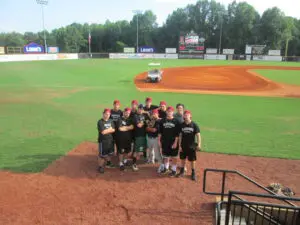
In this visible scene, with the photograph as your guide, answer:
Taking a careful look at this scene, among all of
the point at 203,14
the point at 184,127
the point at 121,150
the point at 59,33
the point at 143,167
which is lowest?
the point at 143,167

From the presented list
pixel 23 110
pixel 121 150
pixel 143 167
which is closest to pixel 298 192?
pixel 143 167

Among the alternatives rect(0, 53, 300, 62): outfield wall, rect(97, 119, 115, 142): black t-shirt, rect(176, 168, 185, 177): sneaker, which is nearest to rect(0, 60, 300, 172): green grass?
rect(97, 119, 115, 142): black t-shirt

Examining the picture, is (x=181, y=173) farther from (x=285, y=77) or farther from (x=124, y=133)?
(x=285, y=77)

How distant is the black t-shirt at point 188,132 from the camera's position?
710 centimetres

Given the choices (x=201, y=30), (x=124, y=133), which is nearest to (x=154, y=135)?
(x=124, y=133)

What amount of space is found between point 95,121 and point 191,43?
177 feet

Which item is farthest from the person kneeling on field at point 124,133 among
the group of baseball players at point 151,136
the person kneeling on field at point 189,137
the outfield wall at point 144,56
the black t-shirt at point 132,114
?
the outfield wall at point 144,56

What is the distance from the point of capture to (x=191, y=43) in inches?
2456

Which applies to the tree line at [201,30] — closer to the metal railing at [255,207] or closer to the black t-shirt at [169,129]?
the black t-shirt at [169,129]

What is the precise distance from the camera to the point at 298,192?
6.60 metres

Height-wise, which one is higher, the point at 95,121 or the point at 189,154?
the point at 189,154

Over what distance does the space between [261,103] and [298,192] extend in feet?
40.4

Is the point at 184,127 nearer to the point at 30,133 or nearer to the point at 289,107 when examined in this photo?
the point at 30,133

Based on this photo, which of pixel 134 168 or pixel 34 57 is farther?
pixel 34 57
